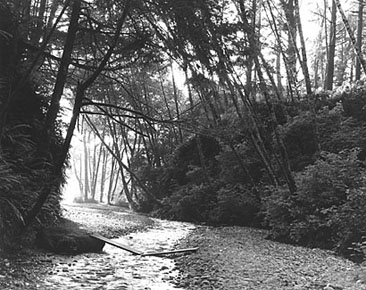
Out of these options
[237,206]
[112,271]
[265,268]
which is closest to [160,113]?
[112,271]

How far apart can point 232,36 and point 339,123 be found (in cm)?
794

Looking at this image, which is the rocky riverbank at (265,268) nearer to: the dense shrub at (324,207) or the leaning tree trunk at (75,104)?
the dense shrub at (324,207)

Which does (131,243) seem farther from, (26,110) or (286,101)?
(286,101)

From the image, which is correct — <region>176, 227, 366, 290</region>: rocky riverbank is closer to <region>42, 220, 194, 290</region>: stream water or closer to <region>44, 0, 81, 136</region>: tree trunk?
<region>42, 220, 194, 290</region>: stream water

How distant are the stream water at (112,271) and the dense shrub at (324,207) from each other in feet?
10.6

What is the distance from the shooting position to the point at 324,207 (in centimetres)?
906

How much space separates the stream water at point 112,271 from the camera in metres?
5.24

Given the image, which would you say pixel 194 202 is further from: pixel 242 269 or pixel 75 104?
pixel 75 104

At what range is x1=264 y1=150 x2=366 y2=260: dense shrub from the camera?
25.1ft

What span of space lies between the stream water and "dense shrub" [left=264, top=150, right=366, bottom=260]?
324 cm

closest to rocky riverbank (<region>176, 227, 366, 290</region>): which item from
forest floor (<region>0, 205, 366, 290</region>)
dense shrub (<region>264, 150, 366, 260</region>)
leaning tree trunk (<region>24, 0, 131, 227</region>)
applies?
forest floor (<region>0, 205, 366, 290</region>)

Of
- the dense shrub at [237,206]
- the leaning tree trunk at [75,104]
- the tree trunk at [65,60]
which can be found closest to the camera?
the leaning tree trunk at [75,104]

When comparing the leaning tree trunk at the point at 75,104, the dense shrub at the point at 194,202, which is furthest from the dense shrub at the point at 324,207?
the dense shrub at the point at 194,202

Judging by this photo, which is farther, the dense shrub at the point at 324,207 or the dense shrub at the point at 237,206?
the dense shrub at the point at 237,206
